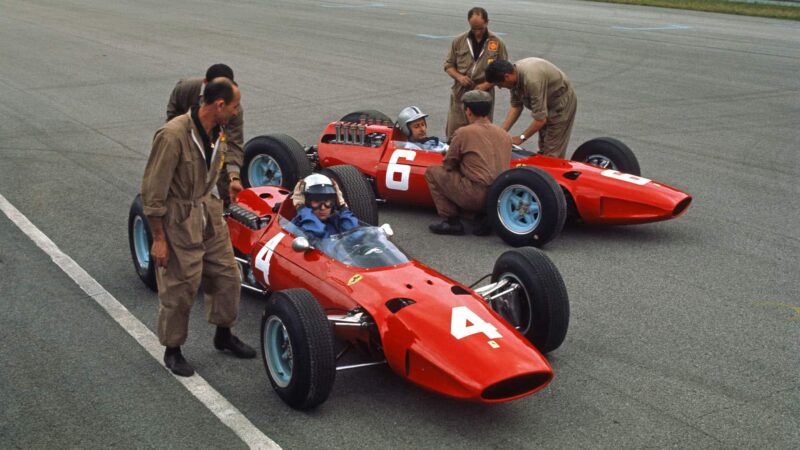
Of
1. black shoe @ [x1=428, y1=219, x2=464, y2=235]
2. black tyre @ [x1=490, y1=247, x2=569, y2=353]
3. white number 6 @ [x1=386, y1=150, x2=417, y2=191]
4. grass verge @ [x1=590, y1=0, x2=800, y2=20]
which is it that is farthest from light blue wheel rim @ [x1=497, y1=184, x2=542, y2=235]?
grass verge @ [x1=590, y1=0, x2=800, y2=20]

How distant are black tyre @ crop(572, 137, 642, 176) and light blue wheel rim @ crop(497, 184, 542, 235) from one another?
163cm

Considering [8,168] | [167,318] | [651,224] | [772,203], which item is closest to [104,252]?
[167,318]

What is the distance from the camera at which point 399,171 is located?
33.5ft

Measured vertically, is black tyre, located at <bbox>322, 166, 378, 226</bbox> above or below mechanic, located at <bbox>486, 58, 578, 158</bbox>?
below

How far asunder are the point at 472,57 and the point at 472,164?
109 inches

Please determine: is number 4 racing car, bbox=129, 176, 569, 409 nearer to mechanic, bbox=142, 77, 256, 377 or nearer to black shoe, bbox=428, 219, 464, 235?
mechanic, bbox=142, 77, 256, 377

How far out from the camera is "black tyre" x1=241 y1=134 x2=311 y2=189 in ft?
33.2

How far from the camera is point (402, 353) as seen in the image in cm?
604

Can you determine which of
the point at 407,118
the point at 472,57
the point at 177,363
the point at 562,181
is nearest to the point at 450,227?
the point at 562,181

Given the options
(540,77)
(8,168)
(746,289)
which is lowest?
(8,168)

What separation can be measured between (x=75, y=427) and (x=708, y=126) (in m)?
11.7

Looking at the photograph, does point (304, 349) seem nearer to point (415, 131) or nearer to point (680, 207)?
point (680, 207)

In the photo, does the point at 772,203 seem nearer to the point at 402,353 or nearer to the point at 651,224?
the point at 651,224

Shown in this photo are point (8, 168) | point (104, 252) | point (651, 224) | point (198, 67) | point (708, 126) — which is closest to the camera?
point (104, 252)
